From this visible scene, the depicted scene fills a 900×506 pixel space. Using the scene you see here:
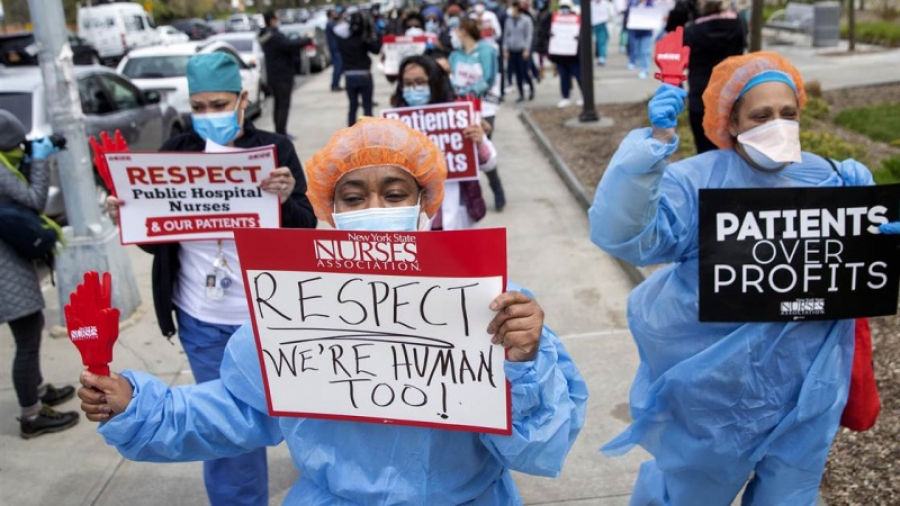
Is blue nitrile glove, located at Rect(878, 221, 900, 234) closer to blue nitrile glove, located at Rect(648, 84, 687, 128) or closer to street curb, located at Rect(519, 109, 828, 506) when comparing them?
blue nitrile glove, located at Rect(648, 84, 687, 128)

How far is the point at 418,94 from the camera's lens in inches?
244

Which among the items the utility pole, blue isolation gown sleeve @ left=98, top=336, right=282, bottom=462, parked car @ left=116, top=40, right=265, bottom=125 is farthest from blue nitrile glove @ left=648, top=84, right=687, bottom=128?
parked car @ left=116, top=40, right=265, bottom=125

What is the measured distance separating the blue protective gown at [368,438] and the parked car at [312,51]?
22.2 m

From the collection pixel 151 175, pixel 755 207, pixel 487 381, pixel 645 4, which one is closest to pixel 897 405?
pixel 755 207

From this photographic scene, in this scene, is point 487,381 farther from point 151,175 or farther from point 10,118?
point 10,118

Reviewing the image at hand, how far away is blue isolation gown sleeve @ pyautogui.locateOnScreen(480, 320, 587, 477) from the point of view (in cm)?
195

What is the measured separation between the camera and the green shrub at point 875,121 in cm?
933

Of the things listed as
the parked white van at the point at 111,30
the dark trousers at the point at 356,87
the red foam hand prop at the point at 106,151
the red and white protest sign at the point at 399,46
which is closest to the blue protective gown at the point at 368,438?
the red foam hand prop at the point at 106,151

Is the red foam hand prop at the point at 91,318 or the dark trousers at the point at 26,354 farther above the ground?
the red foam hand prop at the point at 91,318

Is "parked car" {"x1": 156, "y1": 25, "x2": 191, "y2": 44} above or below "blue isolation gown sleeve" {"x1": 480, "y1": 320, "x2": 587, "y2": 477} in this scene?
below

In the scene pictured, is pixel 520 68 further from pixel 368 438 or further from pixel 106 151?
pixel 368 438

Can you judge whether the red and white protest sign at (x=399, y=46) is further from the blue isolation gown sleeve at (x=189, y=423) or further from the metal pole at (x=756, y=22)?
the blue isolation gown sleeve at (x=189, y=423)

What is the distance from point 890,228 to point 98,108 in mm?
9197

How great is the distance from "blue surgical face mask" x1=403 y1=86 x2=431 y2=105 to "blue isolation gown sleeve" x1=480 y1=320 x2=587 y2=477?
14.2ft
